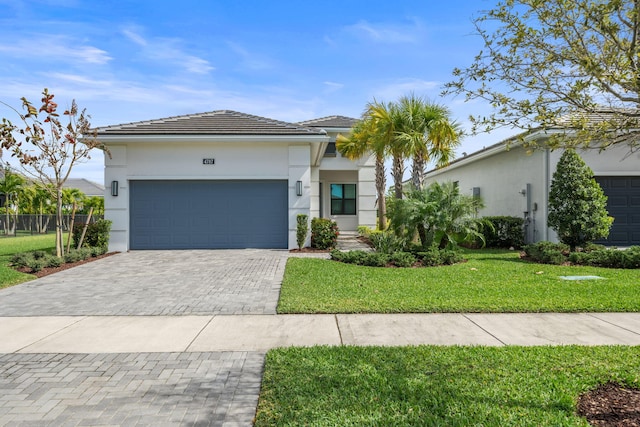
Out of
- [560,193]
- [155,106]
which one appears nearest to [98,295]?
[155,106]

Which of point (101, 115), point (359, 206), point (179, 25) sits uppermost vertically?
point (179, 25)

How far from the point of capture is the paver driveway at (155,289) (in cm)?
668

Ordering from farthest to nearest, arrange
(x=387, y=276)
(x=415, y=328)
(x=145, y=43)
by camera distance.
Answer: (x=145, y=43), (x=387, y=276), (x=415, y=328)

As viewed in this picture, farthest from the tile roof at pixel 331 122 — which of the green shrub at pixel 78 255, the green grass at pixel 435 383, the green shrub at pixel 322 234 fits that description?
the green grass at pixel 435 383

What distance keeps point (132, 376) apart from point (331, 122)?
2083 centimetres

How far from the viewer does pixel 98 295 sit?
304 inches

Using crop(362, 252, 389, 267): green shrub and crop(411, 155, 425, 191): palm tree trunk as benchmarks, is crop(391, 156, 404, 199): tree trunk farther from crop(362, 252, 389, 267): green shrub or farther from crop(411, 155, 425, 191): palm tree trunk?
crop(362, 252, 389, 267): green shrub

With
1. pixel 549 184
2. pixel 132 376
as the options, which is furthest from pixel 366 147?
pixel 132 376

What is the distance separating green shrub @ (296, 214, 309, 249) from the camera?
1449 centimetres

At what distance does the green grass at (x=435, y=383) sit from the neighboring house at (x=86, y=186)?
4864 centimetres

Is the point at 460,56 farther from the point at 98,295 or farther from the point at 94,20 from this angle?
the point at 94,20

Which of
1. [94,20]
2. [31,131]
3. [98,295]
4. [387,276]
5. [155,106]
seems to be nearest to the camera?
[98,295]

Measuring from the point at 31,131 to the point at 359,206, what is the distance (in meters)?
15.2

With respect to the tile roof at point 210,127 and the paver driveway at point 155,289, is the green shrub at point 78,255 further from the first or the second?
the tile roof at point 210,127
